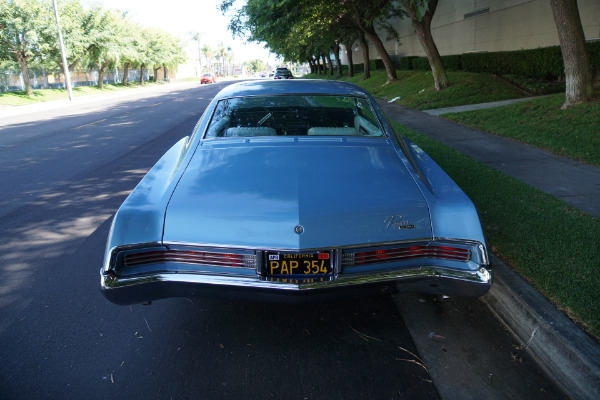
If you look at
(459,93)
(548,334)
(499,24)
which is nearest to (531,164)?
(548,334)

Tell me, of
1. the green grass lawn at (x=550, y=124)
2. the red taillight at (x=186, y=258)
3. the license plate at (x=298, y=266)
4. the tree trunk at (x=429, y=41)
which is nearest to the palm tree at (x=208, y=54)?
the tree trunk at (x=429, y=41)

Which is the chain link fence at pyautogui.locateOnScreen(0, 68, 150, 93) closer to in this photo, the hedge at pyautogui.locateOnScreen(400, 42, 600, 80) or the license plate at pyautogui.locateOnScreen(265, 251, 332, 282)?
the hedge at pyautogui.locateOnScreen(400, 42, 600, 80)

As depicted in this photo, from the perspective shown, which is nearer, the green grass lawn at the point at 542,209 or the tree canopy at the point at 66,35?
the green grass lawn at the point at 542,209

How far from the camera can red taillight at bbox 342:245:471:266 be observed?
100 inches

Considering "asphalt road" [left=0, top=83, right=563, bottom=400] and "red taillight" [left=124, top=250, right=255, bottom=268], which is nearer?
"asphalt road" [left=0, top=83, right=563, bottom=400]

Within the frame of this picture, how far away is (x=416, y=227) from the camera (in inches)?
99.3

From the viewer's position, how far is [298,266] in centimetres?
245

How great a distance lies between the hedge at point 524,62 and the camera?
1434cm

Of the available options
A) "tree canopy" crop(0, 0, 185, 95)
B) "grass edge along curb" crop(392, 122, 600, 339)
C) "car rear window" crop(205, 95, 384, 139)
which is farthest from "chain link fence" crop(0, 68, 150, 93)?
"grass edge along curb" crop(392, 122, 600, 339)

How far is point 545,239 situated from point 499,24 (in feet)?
62.3

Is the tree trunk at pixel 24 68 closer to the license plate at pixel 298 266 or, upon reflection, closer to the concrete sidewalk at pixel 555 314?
the concrete sidewalk at pixel 555 314

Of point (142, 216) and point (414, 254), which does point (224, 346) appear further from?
point (414, 254)

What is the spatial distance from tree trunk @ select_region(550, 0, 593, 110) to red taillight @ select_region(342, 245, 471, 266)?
868 centimetres

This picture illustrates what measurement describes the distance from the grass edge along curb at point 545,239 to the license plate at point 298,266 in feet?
5.37
